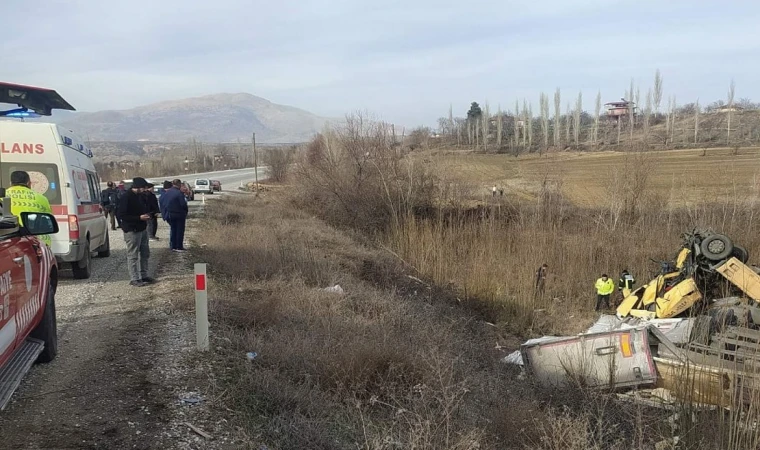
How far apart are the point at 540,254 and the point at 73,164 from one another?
12369 millimetres

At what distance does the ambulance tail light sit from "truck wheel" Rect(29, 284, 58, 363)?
3.91 m

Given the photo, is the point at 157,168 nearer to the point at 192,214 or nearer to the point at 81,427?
the point at 192,214

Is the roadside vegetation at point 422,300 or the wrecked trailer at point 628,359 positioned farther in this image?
the wrecked trailer at point 628,359

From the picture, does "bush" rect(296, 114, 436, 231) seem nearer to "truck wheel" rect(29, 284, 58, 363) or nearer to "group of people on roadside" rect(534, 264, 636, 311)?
"group of people on roadside" rect(534, 264, 636, 311)

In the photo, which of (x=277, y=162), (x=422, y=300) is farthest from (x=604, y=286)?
(x=277, y=162)

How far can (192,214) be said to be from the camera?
1054 inches

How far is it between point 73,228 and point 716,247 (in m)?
11.6

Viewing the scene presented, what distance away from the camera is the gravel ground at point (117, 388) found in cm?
414

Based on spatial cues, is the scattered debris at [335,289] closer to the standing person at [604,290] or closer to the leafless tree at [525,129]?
the standing person at [604,290]

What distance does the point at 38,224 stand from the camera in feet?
16.1

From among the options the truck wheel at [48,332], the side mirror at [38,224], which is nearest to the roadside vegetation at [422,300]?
the truck wheel at [48,332]

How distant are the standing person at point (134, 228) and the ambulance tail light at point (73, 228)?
2.42ft

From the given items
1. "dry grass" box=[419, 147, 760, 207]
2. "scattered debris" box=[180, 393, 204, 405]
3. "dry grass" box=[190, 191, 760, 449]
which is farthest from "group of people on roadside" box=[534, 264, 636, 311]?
"scattered debris" box=[180, 393, 204, 405]

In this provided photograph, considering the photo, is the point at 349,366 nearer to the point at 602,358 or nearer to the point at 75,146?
the point at 602,358
